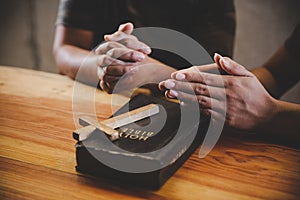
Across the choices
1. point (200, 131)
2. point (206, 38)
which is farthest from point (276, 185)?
point (206, 38)

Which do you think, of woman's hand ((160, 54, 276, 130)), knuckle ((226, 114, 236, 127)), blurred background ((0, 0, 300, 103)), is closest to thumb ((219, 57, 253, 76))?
woman's hand ((160, 54, 276, 130))

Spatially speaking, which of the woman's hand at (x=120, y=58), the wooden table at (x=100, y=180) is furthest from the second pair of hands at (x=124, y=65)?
the wooden table at (x=100, y=180)

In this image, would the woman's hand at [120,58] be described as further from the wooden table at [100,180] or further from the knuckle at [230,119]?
the knuckle at [230,119]

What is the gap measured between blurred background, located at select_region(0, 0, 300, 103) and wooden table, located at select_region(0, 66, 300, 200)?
1286 mm

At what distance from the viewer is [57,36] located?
1.62 meters

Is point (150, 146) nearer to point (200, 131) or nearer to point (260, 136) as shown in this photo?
point (200, 131)

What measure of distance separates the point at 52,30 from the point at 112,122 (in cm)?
197

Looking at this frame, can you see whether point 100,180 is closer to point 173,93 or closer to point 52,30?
point 173,93

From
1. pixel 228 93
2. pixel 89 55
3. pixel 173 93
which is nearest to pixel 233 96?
pixel 228 93

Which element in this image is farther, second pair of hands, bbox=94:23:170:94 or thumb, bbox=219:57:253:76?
second pair of hands, bbox=94:23:170:94

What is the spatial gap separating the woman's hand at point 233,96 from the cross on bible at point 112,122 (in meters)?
0.12

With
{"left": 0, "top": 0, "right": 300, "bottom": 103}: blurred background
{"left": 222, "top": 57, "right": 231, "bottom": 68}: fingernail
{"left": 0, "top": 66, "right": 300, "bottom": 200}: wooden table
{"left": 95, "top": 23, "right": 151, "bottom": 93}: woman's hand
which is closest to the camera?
{"left": 0, "top": 66, "right": 300, "bottom": 200}: wooden table

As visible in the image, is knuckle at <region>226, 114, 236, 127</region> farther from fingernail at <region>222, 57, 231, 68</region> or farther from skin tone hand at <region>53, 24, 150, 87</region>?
skin tone hand at <region>53, 24, 150, 87</region>

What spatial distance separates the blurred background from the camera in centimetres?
206
